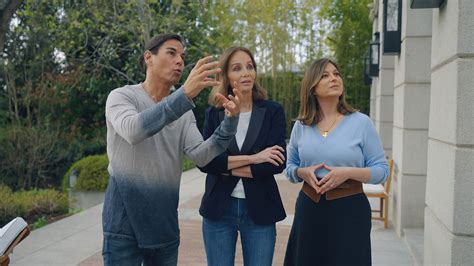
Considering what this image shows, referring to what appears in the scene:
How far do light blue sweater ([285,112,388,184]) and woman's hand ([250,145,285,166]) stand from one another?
0.17 meters

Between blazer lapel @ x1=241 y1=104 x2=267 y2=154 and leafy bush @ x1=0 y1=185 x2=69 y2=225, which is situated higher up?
blazer lapel @ x1=241 y1=104 x2=267 y2=154

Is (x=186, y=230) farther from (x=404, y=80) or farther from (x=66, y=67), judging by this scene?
(x=66, y=67)

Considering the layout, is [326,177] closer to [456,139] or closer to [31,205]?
[456,139]

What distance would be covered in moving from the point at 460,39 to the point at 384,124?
717 cm

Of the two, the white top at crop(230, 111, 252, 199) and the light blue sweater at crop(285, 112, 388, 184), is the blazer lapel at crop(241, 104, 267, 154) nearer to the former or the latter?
the white top at crop(230, 111, 252, 199)

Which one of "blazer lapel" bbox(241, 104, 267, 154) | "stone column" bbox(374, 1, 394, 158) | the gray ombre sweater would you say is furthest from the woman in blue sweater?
"stone column" bbox(374, 1, 394, 158)

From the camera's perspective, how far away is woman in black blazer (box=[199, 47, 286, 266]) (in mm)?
2838

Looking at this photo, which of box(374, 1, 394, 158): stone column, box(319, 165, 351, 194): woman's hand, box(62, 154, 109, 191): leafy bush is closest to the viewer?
box(319, 165, 351, 194): woman's hand

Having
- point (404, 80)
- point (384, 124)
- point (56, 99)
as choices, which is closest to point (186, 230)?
point (404, 80)

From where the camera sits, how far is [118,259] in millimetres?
2324

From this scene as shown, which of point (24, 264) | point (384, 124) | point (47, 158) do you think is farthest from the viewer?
point (47, 158)

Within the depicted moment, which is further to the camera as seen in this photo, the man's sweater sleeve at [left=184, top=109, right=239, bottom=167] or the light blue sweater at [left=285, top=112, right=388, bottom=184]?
the light blue sweater at [left=285, top=112, right=388, bottom=184]

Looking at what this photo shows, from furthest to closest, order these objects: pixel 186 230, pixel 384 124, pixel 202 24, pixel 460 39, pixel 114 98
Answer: pixel 202 24
pixel 384 124
pixel 186 230
pixel 460 39
pixel 114 98

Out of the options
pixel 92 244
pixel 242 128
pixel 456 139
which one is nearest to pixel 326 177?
pixel 242 128
